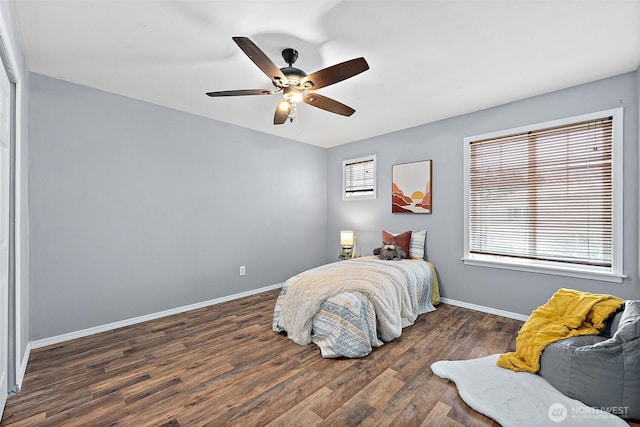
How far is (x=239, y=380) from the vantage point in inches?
83.6

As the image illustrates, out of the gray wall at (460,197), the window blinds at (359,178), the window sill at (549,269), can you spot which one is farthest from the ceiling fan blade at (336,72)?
the window sill at (549,269)

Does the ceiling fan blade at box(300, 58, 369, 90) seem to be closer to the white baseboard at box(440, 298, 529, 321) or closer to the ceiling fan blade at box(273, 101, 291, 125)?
the ceiling fan blade at box(273, 101, 291, 125)

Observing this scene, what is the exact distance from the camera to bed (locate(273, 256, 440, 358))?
8.09 feet

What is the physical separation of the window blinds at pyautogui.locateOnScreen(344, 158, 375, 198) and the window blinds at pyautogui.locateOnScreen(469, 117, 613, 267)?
1598mm

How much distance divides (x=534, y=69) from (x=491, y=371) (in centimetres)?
269

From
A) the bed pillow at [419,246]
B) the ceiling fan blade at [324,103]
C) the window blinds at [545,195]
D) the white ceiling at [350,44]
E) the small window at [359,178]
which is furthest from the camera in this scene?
the small window at [359,178]

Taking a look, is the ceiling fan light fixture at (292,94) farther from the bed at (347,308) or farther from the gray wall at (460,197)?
the gray wall at (460,197)

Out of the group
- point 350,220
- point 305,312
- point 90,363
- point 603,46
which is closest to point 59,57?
point 90,363

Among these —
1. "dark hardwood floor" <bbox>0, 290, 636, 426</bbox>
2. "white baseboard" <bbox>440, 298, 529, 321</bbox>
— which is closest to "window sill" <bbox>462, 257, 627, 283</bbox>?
"white baseboard" <bbox>440, 298, 529, 321</bbox>

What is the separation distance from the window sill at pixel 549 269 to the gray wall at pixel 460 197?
0.18ft

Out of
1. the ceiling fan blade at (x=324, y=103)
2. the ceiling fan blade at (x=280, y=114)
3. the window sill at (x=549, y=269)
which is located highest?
the ceiling fan blade at (x=324, y=103)

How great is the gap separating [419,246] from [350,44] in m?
2.84

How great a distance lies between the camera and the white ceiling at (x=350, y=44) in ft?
6.04

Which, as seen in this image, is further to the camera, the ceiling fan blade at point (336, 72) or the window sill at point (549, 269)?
the window sill at point (549, 269)
